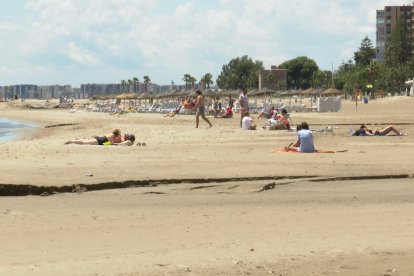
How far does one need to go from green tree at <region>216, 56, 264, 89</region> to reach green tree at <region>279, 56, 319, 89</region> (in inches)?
254

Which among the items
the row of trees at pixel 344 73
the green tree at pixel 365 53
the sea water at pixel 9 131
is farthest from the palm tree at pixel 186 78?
the sea water at pixel 9 131

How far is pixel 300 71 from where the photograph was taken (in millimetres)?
155375

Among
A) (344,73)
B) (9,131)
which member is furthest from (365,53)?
(9,131)

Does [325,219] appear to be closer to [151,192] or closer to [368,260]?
[368,260]

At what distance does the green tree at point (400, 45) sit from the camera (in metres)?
115

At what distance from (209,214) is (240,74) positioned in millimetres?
150979

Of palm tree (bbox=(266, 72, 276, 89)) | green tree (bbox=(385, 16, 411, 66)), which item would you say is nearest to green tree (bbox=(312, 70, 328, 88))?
palm tree (bbox=(266, 72, 276, 89))

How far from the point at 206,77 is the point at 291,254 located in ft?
546

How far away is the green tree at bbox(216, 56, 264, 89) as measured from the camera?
502ft

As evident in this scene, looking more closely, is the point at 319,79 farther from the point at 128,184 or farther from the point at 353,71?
the point at 128,184

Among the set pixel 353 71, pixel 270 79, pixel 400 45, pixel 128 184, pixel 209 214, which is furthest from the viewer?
pixel 270 79

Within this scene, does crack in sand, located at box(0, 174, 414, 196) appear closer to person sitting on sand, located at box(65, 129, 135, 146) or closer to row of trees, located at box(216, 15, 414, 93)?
person sitting on sand, located at box(65, 129, 135, 146)

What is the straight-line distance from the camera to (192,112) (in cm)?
4491

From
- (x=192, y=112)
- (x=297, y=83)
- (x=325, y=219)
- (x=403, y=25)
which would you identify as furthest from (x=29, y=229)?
(x=297, y=83)
